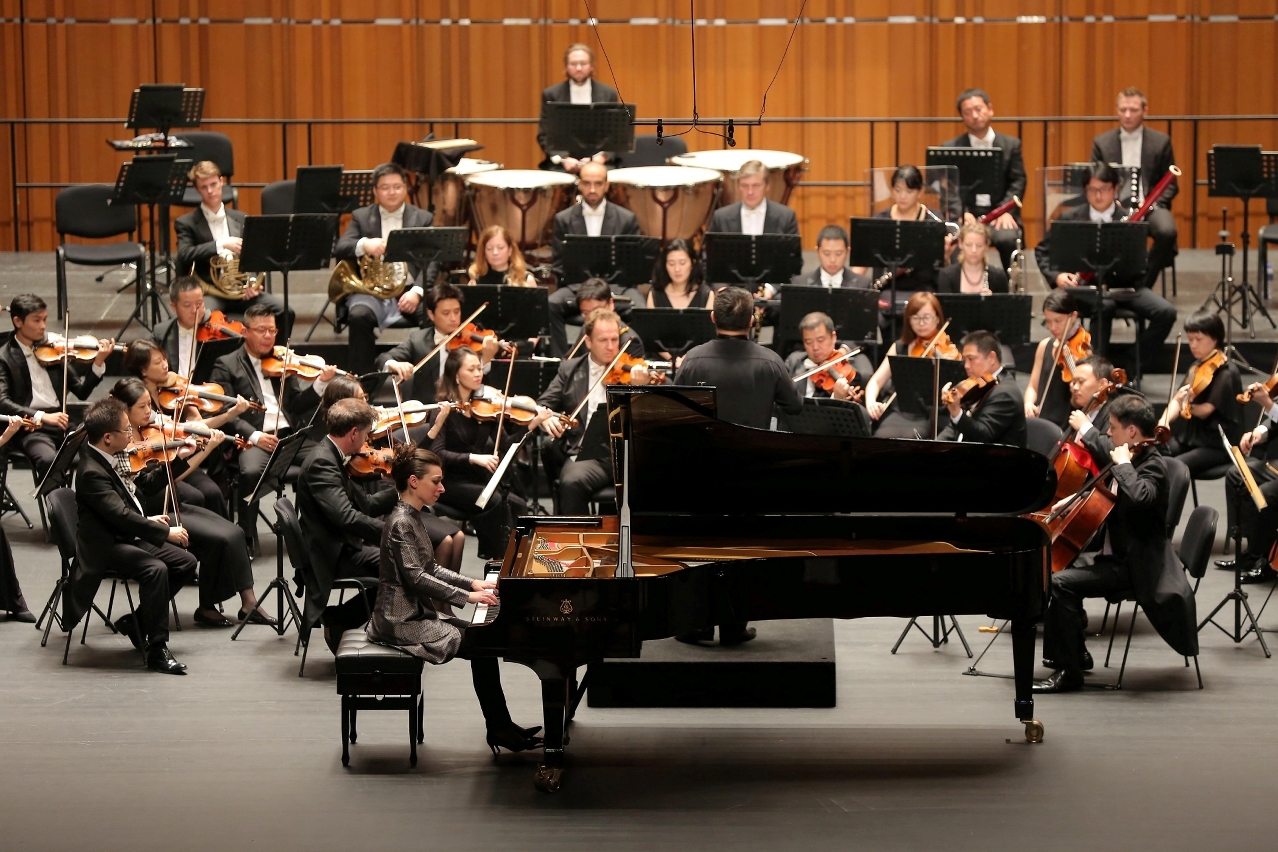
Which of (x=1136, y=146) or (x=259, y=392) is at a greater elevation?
(x=1136, y=146)

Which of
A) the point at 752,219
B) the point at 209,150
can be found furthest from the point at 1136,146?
the point at 209,150

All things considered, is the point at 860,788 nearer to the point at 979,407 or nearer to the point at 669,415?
the point at 669,415

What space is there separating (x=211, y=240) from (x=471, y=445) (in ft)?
8.94

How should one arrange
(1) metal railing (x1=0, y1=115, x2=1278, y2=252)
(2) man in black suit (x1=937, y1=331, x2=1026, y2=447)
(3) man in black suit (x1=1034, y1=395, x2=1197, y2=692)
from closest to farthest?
(3) man in black suit (x1=1034, y1=395, x2=1197, y2=692) → (2) man in black suit (x1=937, y1=331, x2=1026, y2=447) → (1) metal railing (x1=0, y1=115, x2=1278, y2=252)

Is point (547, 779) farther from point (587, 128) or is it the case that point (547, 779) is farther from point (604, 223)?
point (587, 128)

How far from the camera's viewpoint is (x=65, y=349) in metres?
7.56

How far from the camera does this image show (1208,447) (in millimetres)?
7059

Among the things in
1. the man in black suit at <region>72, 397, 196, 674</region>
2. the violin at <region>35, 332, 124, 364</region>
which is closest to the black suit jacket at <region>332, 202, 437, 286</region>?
the violin at <region>35, 332, 124, 364</region>

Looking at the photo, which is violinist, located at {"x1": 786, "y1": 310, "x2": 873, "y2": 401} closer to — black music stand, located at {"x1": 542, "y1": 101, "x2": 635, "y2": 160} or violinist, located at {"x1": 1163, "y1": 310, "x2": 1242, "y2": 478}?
violinist, located at {"x1": 1163, "y1": 310, "x2": 1242, "y2": 478}

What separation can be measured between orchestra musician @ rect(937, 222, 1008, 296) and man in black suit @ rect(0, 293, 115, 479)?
165 inches

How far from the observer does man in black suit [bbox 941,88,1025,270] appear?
9.32 meters

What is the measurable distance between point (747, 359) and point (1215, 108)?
7.16 metres

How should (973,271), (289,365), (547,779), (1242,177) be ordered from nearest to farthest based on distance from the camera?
(547,779)
(289,365)
(973,271)
(1242,177)

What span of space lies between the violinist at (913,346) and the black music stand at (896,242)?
0.69 m
